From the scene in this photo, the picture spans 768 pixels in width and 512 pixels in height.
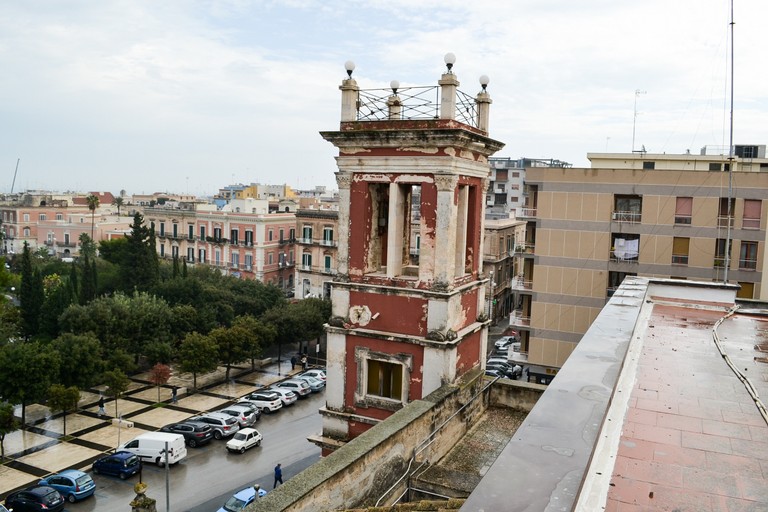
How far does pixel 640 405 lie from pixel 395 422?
4.20 metres

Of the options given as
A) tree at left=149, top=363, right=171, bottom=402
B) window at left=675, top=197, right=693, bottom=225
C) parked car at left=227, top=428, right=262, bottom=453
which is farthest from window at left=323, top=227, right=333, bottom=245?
window at left=675, top=197, right=693, bottom=225

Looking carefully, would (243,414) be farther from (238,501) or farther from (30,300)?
(30,300)

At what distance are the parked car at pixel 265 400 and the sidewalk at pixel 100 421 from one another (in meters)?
1.40

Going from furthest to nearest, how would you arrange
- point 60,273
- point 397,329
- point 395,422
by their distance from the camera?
point 60,273, point 397,329, point 395,422

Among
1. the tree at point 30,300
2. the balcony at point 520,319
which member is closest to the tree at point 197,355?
the tree at point 30,300

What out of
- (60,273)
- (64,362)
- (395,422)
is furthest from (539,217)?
(60,273)

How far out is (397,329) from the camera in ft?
41.4

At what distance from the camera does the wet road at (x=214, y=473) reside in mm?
23188

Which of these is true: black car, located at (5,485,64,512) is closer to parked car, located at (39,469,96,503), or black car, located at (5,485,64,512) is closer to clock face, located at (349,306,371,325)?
parked car, located at (39,469,96,503)

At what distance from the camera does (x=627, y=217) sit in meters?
30.5

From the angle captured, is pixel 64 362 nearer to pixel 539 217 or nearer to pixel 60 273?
pixel 539 217

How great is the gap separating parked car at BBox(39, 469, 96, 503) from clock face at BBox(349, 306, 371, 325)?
16.6m

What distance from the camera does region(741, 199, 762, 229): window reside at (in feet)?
93.5

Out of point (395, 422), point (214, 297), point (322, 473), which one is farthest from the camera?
point (214, 297)
